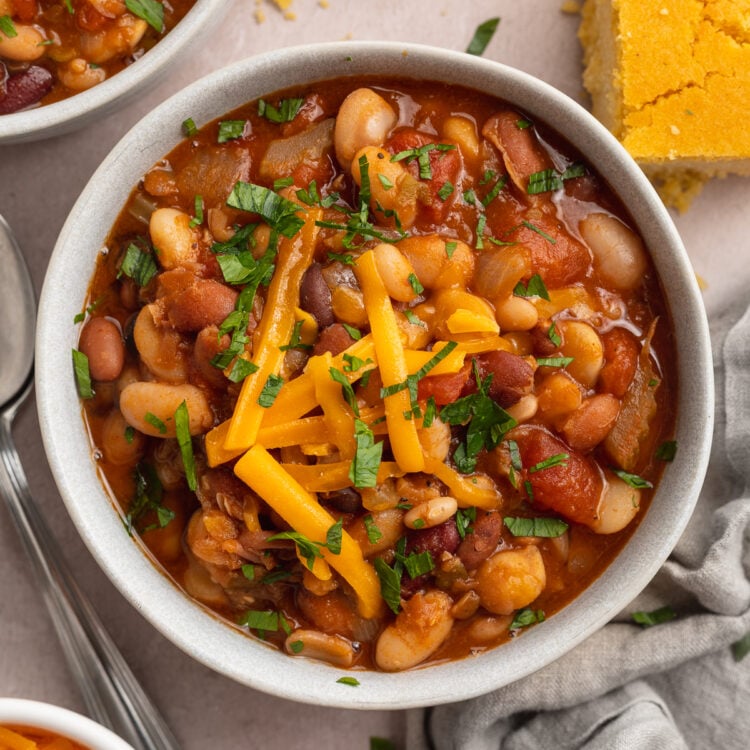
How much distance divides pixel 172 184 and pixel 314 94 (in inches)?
19.6

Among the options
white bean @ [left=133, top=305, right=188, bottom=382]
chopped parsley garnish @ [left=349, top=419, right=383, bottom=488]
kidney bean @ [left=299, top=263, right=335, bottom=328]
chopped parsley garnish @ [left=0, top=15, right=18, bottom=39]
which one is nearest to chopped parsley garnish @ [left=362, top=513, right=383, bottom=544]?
chopped parsley garnish @ [left=349, top=419, right=383, bottom=488]

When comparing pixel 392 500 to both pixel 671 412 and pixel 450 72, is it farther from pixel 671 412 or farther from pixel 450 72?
pixel 450 72

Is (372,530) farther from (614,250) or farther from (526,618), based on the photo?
(614,250)

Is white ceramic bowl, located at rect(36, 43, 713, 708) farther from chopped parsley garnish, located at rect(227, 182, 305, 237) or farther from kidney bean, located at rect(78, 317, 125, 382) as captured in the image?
chopped parsley garnish, located at rect(227, 182, 305, 237)

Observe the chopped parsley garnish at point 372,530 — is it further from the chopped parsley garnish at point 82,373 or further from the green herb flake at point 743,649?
the green herb flake at point 743,649

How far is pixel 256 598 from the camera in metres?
2.92

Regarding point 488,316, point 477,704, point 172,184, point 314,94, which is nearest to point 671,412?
point 488,316

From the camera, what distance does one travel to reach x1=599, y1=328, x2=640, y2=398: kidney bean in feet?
9.36

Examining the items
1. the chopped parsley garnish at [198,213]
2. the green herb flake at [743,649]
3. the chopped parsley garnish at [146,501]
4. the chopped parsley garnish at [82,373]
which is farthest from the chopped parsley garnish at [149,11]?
the green herb flake at [743,649]

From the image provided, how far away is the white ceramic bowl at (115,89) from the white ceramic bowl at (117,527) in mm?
220

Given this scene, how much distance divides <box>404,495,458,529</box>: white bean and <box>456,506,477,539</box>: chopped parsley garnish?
0.08 m

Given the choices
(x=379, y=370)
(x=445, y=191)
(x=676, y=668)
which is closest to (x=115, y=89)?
(x=445, y=191)

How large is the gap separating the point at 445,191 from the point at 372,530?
0.97 meters

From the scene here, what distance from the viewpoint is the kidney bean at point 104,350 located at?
2873mm
